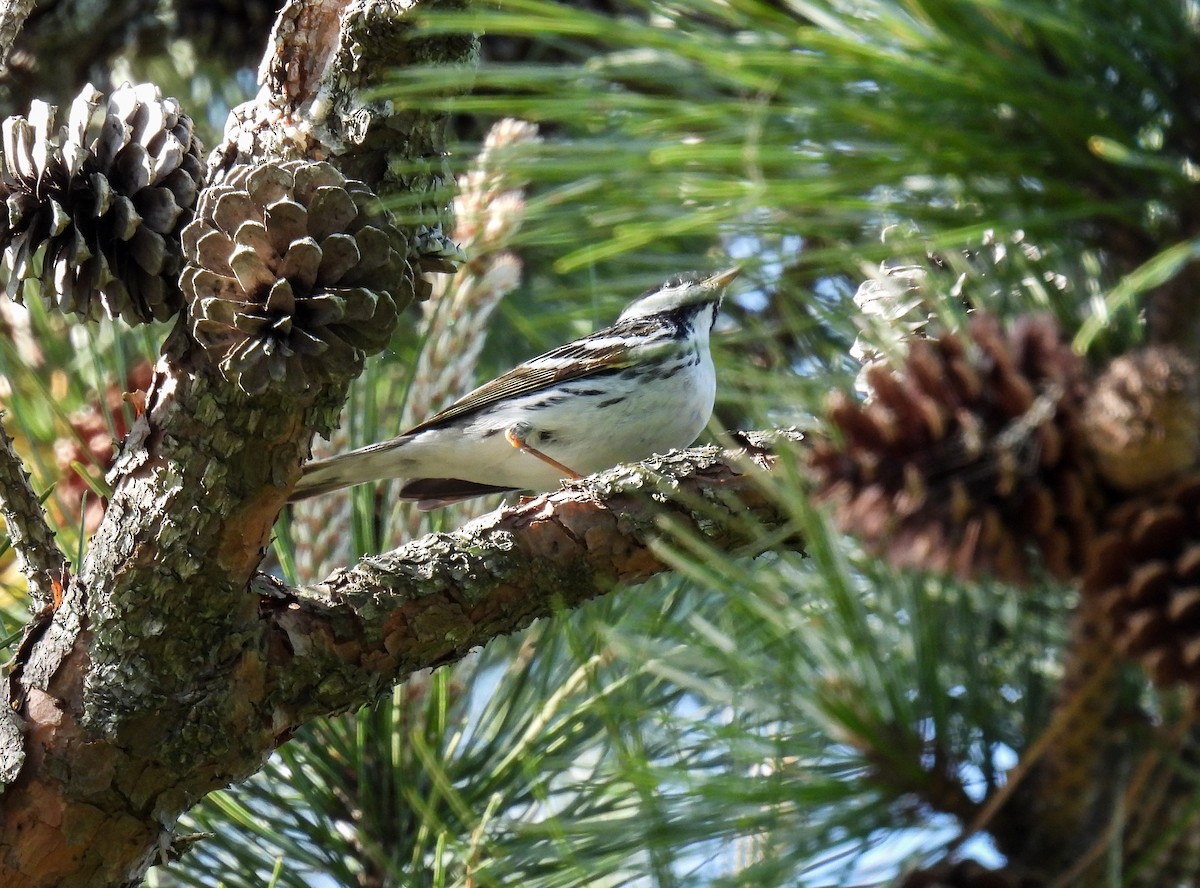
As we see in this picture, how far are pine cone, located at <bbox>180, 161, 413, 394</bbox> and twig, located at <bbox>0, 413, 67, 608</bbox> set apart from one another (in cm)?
36

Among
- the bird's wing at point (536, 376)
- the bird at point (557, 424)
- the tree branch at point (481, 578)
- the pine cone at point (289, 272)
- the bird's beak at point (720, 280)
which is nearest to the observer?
the bird's beak at point (720, 280)

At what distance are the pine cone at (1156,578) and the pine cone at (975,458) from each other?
3cm

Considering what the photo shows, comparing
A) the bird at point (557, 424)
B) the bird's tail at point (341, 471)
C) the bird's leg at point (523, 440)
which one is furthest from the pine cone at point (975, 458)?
the bird's leg at point (523, 440)

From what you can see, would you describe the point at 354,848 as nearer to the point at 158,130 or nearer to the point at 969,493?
the point at 158,130

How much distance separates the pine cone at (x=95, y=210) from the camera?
1766 millimetres

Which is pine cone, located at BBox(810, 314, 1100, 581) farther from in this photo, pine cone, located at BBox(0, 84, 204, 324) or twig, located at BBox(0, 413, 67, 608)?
twig, located at BBox(0, 413, 67, 608)

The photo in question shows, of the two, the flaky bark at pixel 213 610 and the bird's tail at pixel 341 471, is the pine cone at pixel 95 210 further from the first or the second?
the bird's tail at pixel 341 471

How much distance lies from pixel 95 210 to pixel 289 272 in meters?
0.34

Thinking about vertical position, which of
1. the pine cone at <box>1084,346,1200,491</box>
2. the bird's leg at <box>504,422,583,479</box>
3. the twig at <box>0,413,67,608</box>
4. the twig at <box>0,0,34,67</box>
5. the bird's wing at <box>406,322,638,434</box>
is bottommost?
the pine cone at <box>1084,346,1200,491</box>

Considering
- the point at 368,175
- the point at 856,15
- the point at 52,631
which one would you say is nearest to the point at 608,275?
the point at 368,175

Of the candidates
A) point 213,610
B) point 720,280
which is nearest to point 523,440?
point 213,610

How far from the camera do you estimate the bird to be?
3.59 meters

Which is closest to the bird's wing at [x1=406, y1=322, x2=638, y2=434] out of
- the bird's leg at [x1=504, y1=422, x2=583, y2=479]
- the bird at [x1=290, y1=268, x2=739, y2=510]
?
the bird at [x1=290, y1=268, x2=739, y2=510]

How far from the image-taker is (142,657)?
175 centimetres
